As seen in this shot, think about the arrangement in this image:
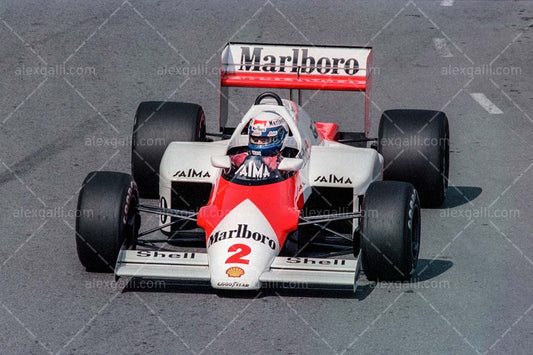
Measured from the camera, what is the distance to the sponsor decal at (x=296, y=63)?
12.8 meters

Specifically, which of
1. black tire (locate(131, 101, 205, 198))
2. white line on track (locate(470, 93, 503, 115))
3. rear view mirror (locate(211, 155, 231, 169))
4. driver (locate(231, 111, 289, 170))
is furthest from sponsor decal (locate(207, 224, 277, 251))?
white line on track (locate(470, 93, 503, 115))

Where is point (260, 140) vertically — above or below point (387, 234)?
above

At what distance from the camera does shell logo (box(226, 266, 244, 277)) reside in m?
9.50

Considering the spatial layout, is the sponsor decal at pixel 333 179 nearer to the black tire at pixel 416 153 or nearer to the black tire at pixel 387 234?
the black tire at pixel 387 234

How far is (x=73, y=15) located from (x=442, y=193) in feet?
32.5

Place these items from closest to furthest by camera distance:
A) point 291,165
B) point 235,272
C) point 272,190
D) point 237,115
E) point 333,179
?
point 235,272 < point 272,190 < point 291,165 < point 333,179 < point 237,115

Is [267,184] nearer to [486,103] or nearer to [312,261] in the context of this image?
[312,261]

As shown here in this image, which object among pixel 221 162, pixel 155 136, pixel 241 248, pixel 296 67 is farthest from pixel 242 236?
pixel 296 67

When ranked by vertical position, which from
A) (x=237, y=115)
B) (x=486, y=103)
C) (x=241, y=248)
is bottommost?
(x=237, y=115)

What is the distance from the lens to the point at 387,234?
32.2 feet

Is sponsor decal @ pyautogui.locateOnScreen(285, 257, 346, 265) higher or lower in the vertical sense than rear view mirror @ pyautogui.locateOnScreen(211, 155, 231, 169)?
lower

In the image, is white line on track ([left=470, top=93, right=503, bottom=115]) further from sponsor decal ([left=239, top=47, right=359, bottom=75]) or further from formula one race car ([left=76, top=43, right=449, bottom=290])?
sponsor decal ([left=239, top=47, right=359, bottom=75])

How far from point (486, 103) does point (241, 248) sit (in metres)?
7.94

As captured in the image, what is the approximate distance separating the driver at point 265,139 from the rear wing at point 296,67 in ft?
5.18
